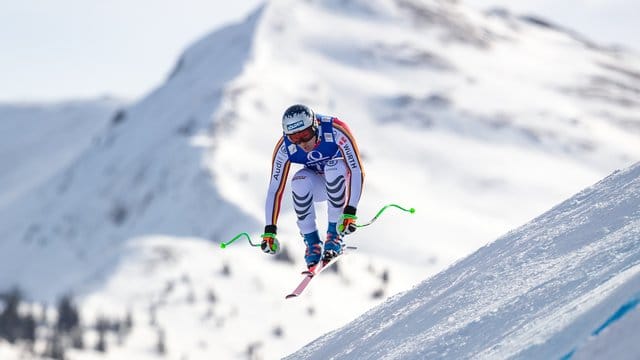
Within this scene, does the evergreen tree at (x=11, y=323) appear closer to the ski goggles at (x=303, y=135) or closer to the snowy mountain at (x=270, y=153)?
the snowy mountain at (x=270, y=153)

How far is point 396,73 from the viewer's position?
12600cm

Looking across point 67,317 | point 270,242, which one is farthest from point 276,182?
point 67,317

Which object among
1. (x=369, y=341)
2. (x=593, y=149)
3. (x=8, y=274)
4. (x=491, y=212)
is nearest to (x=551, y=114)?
(x=593, y=149)

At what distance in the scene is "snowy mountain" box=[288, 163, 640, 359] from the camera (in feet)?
20.5

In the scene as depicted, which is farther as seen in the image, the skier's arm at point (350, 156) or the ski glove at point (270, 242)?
the ski glove at point (270, 242)

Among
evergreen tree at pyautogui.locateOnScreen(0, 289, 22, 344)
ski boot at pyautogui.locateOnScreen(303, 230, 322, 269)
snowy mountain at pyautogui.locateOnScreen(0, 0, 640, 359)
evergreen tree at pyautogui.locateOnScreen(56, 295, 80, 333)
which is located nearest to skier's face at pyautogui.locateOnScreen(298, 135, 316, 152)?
ski boot at pyautogui.locateOnScreen(303, 230, 322, 269)

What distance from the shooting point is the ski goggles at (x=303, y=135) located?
41.7ft

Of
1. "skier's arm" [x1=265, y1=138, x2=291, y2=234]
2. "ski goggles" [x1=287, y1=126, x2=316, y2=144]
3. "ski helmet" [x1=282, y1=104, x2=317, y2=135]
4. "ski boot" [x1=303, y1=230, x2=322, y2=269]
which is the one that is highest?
"ski helmet" [x1=282, y1=104, x2=317, y2=135]

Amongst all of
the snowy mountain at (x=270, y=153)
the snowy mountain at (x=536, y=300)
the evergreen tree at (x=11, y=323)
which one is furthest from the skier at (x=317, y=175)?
the evergreen tree at (x=11, y=323)

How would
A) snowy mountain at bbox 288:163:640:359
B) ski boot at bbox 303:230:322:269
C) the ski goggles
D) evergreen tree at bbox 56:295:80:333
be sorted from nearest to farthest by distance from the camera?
snowy mountain at bbox 288:163:640:359 < the ski goggles < ski boot at bbox 303:230:322:269 < evergreen tree at bbox 56:295:80:333

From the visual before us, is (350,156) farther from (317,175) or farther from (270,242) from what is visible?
(270,242)

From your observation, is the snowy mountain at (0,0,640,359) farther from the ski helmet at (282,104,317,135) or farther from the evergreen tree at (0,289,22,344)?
the ski helmet at (282,104,317,135)

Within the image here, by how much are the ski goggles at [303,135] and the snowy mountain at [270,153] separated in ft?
161

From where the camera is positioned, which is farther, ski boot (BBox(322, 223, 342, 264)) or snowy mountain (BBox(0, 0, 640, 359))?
snowy mountain (BBox(0, 0, 640, 359))
